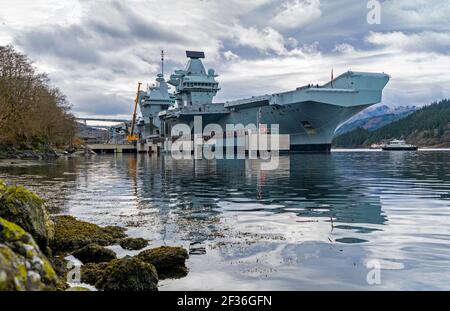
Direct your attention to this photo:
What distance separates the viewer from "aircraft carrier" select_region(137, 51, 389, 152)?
7100cm

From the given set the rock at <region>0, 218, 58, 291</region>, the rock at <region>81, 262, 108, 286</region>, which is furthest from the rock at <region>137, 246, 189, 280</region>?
the rock at <region>0, 218, 58, 291</region>

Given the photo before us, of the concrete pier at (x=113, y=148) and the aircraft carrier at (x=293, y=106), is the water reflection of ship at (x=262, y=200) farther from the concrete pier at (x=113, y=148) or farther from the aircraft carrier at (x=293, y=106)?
the concrete pier at (x=113, y=148)

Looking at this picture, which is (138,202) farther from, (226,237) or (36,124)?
(36,124)

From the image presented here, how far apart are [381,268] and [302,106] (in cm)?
6636

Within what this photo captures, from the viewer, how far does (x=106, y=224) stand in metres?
13.9

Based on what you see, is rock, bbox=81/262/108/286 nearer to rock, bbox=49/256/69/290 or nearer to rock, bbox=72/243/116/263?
rock, bbox=49/256/69/290

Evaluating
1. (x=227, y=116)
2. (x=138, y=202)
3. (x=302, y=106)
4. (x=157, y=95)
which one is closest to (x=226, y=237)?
(x=138, y=202)

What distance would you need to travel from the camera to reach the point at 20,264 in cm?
465

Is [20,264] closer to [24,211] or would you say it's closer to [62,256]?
[24,211]

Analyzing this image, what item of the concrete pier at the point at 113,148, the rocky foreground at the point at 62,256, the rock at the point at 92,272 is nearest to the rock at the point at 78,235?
the rocky foreground at the point at 62,256

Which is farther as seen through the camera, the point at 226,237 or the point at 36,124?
the point at 36,124

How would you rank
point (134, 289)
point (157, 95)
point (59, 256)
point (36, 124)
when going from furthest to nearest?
point (157, 95) < point (36, 124) < point (59, 256) < point (134, 289)

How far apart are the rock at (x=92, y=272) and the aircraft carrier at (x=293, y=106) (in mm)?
62893

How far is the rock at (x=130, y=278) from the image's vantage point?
7.41 metres
